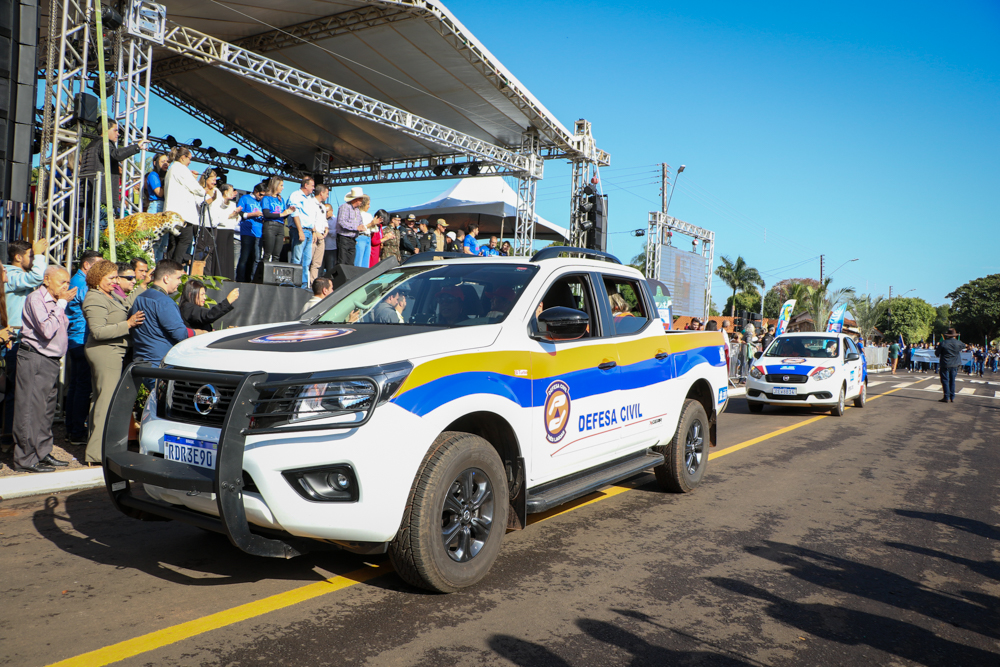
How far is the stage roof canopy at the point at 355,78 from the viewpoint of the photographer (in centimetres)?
1648

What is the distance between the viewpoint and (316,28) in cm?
1719

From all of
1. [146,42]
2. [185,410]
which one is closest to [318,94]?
[146,42]

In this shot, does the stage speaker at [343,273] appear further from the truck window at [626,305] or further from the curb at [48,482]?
the truck window at [626,305]

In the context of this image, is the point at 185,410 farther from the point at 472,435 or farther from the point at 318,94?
the point at 318,94

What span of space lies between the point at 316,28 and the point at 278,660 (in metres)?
17.4

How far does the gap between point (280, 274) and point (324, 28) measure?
369 inches

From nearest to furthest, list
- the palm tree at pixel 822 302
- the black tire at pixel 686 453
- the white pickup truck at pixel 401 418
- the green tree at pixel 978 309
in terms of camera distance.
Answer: the white pickup truck at pixel 401 418, the black tire at pixel 686 453, the palm tree at pixel 822 302, the green tree at pixel 978 309

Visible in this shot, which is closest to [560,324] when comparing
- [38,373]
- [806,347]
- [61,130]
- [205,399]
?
[205,399]

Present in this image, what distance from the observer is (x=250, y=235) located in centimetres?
1125

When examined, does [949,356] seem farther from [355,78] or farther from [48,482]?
[48,482]

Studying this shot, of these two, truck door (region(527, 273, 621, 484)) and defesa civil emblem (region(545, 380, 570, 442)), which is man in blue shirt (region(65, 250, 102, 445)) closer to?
truck door (region(527, 273, 621, 484))

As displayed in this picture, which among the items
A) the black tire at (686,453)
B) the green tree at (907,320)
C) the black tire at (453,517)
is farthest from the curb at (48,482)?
the green tree at (907,320)

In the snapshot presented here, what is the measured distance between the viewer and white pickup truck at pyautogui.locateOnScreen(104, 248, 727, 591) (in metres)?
3.15

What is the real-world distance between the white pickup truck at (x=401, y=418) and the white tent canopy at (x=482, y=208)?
19757mm
